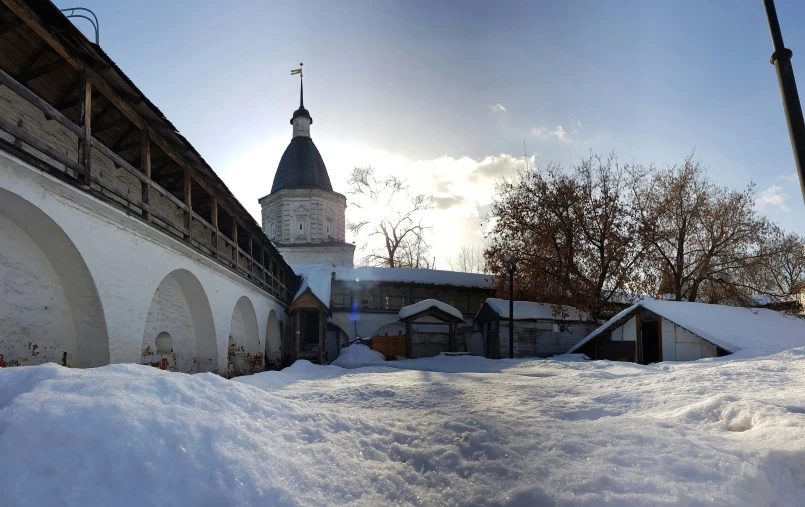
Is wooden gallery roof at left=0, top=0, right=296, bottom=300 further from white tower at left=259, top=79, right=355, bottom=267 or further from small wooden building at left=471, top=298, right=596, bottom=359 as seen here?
white tower at left=259, top=79, right=355, bottom=267

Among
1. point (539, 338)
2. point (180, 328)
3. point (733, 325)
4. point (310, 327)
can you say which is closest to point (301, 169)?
point (310, 327)

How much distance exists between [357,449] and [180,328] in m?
8.32

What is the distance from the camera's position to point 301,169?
35.9 meters

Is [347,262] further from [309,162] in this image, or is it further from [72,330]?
[72,330]

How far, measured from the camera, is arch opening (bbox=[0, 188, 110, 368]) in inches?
238

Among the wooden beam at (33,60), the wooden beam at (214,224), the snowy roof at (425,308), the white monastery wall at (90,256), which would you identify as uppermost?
the wooden beam at (33,60)

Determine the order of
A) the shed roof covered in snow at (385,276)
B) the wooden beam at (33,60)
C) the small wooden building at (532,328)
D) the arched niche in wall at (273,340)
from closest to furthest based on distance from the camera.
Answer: the wooden beam at (33,60) < the arched niche in wall at (273,340) < the small wooden building at (532,328) < the shed roof covered in snow at (385,276)

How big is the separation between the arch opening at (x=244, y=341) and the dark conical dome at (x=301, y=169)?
2008 cm

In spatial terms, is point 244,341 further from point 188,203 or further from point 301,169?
point 301,169

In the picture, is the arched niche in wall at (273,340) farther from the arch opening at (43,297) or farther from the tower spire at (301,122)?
the tower spire at (301,122)

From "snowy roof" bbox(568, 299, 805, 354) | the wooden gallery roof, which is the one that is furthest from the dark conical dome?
"snowy roof" bbox(568, 299, 805, 354)

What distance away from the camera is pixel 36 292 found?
6.52 metres

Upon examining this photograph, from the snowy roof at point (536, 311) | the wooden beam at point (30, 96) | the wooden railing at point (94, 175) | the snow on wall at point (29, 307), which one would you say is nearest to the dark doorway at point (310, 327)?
the snowy roof at point (536, 311)

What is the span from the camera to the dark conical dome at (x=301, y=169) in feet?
116
